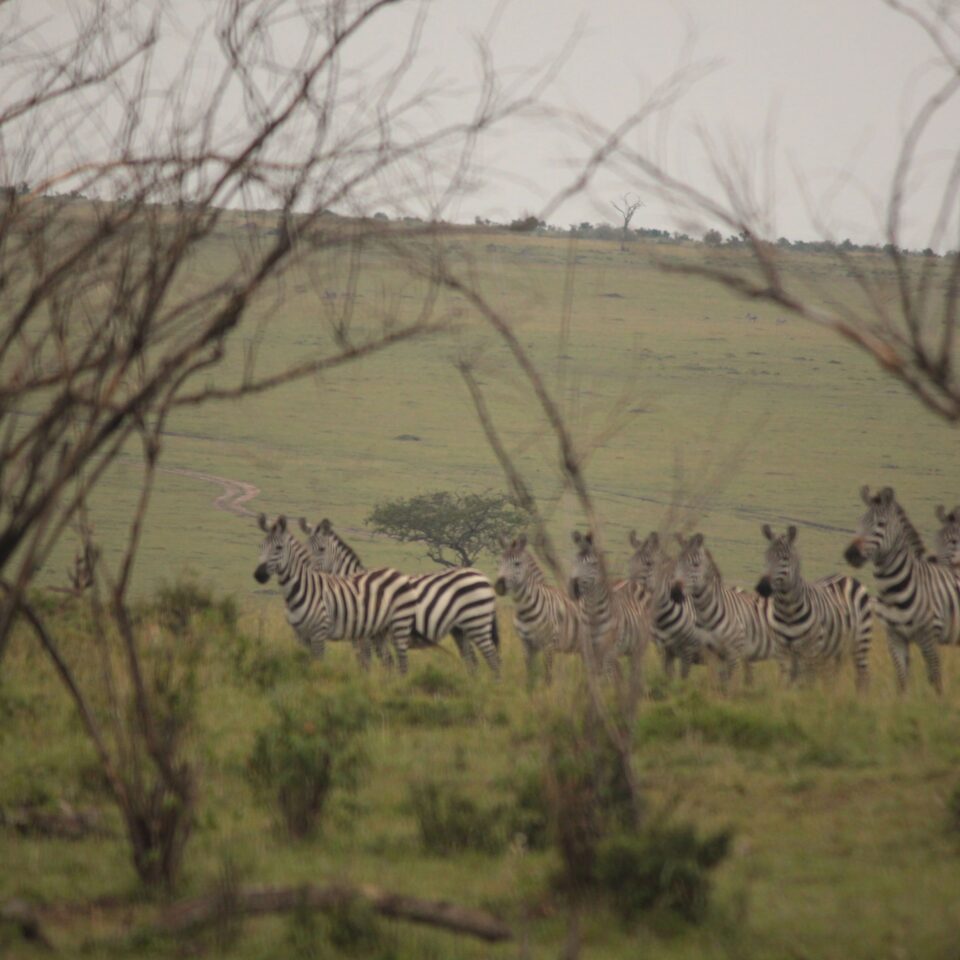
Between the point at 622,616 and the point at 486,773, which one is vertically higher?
the point at 622,616

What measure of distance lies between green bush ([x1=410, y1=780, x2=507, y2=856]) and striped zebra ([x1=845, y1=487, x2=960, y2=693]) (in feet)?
16.3

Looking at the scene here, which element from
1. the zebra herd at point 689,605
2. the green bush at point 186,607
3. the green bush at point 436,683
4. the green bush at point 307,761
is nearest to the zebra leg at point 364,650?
the zebra herd at point 689,605

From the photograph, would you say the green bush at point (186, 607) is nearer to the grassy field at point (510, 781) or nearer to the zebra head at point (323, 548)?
the grassy field at point (510, 781)

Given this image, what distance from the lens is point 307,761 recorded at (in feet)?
19.0

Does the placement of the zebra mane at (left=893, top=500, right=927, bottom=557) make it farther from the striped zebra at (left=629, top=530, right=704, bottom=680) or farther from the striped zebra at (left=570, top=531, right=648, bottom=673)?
the striped zebra at (left=570, top=531, right=648, bottom=673)

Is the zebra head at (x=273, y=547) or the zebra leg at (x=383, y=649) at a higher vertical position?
the zebra head at (x=273, y=547)

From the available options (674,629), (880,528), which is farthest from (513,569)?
(880,528)

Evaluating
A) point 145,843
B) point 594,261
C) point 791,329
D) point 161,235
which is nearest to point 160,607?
point 145,843

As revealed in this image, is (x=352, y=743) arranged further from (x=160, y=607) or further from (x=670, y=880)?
(x=160, y=607)

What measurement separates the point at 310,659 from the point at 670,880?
6.66 metres

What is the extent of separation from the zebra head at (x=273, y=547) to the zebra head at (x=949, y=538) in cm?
581

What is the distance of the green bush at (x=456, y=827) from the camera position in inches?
219

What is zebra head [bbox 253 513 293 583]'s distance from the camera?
458 inches

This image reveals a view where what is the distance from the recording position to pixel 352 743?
7.18m
